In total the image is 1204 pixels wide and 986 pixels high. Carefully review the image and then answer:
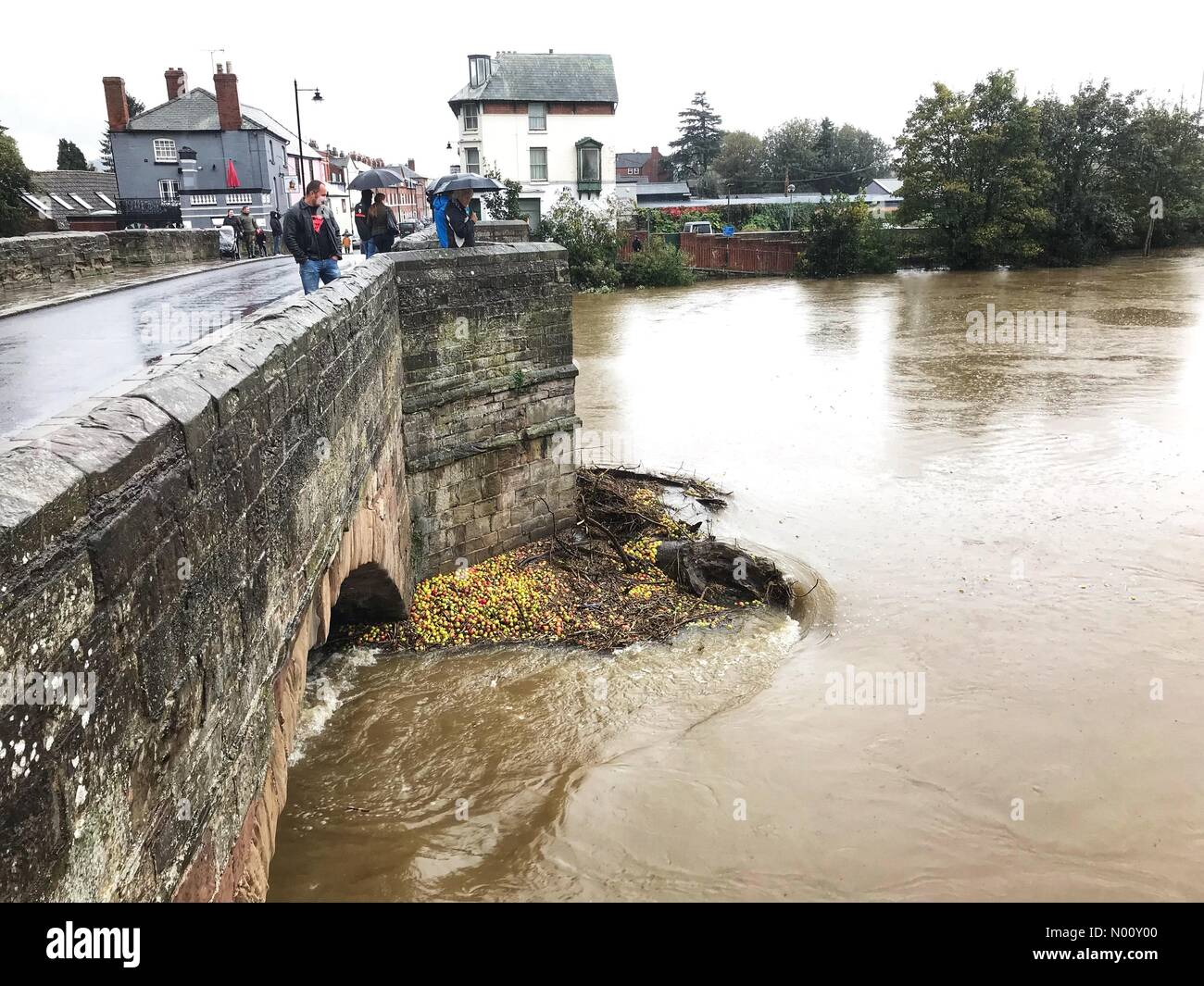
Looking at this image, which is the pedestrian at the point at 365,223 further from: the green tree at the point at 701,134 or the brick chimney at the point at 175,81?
the green tree at the point at 701,134

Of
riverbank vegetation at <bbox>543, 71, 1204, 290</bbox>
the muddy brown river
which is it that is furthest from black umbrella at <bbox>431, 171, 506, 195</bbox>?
riverbank vegetation at <bbox>543, 71, 1204, 290</bbox>

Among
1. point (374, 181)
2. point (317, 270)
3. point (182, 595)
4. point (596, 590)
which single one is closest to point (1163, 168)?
point (374, 181)

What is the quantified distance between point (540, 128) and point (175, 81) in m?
17.5

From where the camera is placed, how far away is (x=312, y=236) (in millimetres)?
9375

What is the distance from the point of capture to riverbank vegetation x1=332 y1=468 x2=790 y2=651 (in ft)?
31.7

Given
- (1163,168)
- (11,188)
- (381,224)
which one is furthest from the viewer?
(1163,168)

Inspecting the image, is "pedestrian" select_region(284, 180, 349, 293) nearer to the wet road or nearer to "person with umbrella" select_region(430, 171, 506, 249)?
the wet road

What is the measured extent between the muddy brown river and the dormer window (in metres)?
34.2

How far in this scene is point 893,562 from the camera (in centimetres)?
1137

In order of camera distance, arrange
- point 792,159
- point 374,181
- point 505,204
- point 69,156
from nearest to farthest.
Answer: point 374,181 → point 505,204 → point 69,156 → point 792,159

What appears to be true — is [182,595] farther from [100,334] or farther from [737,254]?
[737,254]

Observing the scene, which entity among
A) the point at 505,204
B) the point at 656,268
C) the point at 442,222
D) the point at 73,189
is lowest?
the point at 442,222

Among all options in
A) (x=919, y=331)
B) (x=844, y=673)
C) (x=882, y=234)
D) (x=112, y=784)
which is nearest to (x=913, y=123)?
(x=882, y=234)

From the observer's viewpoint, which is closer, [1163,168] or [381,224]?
[381,224]
